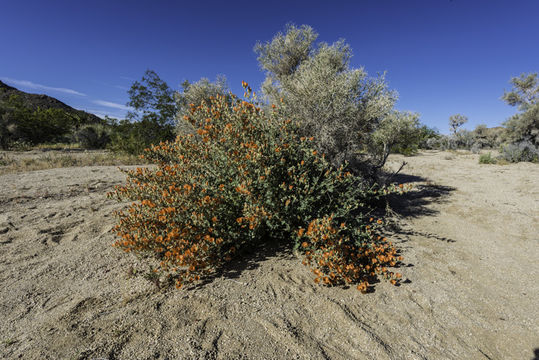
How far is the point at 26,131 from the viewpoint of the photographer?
18219 mm

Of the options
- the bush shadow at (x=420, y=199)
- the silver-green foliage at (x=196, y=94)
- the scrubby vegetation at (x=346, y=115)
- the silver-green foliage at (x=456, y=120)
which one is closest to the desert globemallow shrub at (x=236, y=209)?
the scrubby vegetation at (x=346, y=115)

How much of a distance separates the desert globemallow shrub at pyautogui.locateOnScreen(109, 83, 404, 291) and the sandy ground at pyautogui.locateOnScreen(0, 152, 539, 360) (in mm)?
244

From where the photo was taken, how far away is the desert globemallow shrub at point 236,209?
2.54 m

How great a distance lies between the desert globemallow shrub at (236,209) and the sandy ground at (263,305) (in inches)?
9.6

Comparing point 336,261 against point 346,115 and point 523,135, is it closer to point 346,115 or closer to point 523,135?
point 346,115

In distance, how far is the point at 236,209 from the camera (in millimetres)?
2992

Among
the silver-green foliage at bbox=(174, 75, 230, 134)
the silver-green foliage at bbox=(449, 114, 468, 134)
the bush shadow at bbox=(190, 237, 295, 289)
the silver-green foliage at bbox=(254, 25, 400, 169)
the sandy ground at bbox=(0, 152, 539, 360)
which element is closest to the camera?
the sandy ground at bbox=(0, 152, 539, 360)

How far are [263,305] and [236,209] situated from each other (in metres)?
1.15

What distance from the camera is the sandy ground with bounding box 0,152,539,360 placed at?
6.00ft

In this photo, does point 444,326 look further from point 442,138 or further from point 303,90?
point 442,138

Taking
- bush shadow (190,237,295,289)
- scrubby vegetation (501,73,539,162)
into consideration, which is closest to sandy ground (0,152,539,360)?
bush shadow (190,237,295,289)

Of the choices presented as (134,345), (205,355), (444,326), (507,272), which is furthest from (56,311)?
(507,272)

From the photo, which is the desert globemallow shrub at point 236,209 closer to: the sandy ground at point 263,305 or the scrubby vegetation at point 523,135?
the sandy ground at point 263,305

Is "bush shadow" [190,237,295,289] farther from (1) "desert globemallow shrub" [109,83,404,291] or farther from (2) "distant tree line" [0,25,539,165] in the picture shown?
(2) "distant tree line" [0,25,539,165]
